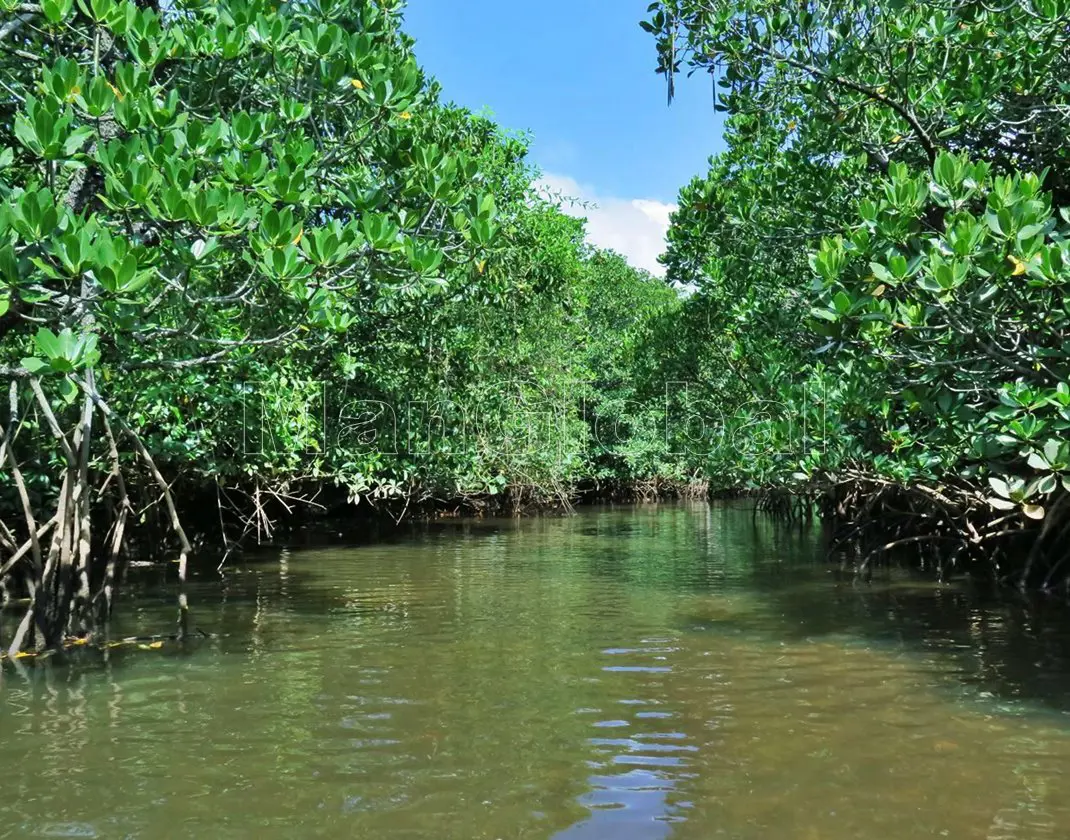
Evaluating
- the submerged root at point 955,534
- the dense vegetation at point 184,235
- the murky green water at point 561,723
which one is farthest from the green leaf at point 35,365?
the submerged root at point 955,534

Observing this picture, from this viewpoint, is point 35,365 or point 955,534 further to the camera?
Answer: point 955,534

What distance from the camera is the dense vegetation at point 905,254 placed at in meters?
4.54

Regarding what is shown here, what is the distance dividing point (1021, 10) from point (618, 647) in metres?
4.59

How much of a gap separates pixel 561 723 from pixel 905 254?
341cm

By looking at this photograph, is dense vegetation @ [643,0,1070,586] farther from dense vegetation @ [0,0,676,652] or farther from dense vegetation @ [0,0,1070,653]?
dense vegetation @ [0,0,676,652]

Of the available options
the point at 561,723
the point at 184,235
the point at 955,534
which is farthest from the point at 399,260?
the point at 955,534

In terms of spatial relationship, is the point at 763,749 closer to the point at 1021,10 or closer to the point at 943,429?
the point at 943,429

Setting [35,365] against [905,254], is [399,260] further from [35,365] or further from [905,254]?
[905,254]

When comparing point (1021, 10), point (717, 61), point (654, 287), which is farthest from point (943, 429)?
point (654, 287)

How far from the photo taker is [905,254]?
17.1 ft

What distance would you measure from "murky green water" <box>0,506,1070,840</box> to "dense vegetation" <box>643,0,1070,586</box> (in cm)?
121

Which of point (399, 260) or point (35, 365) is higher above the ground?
point (399, 260)

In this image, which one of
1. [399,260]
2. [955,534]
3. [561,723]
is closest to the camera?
[561,723]

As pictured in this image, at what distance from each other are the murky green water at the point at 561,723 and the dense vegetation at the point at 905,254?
121 cm
